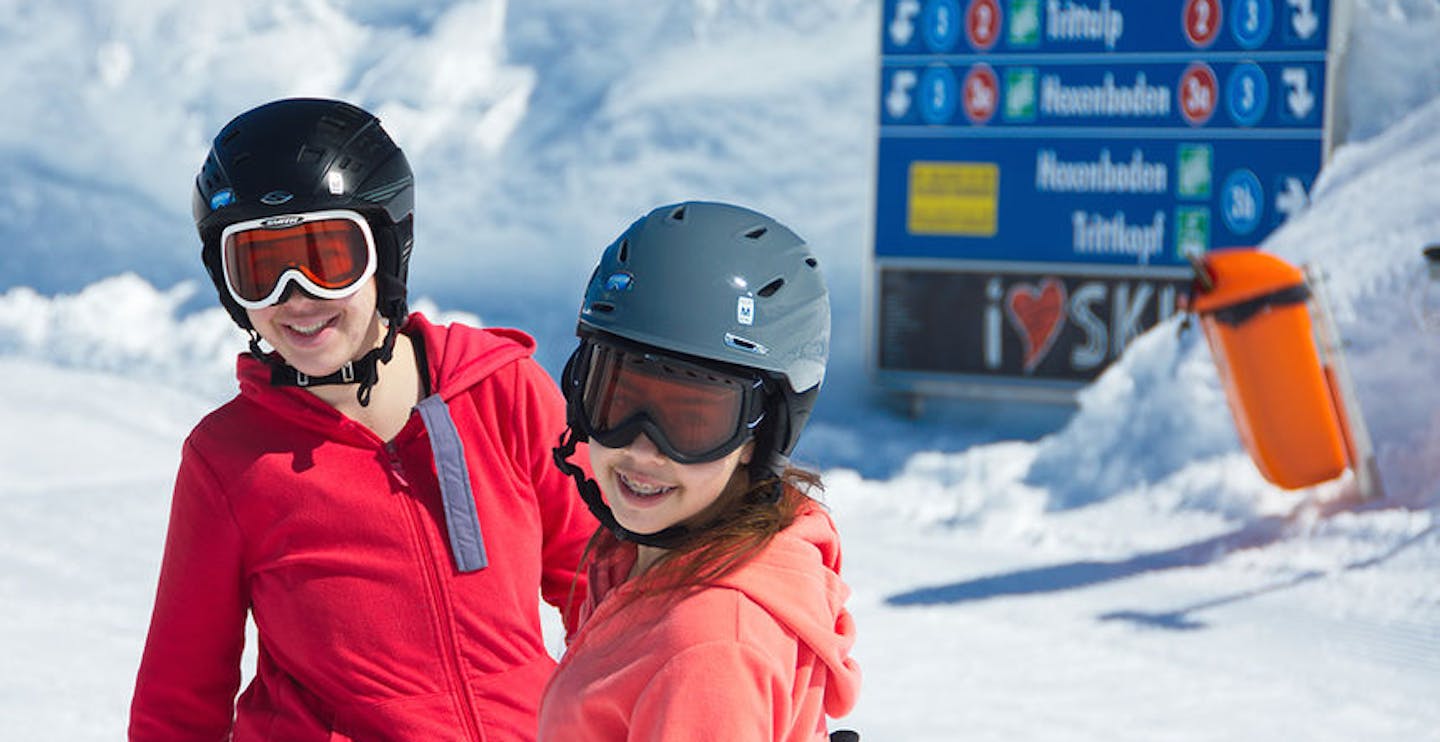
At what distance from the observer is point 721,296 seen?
1504 mm

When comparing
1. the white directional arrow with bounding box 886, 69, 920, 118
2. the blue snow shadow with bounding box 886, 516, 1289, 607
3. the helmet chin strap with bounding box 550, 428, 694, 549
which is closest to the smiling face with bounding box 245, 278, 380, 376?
the helmet chin strap with bounding box 550, 428, 694, 549

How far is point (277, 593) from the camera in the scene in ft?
6.23

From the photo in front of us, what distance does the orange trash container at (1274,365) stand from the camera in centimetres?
612

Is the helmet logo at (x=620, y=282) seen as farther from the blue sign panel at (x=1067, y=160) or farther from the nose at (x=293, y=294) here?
the blue sign panel at (x=1067, y=160)

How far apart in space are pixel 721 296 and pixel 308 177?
651 mm

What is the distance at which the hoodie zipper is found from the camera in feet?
6.32

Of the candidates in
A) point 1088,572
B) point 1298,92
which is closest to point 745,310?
point 1088,572

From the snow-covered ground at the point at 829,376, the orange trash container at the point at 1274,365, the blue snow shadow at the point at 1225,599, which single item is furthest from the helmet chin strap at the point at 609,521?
the orange trash container at the point at 1274,365

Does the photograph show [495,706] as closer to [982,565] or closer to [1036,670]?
[1036,670]

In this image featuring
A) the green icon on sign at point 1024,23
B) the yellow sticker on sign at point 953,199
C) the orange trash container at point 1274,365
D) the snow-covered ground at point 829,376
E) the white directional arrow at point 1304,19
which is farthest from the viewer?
the yellow sticker on sign at point 953,199

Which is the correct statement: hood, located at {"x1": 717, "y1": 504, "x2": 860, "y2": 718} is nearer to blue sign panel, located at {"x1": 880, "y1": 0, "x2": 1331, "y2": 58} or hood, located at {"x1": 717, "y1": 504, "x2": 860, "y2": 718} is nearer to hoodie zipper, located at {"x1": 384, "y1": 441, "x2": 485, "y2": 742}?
hoodie zipper, located at {"x1": 384, "y1": 441, "x2": 485, "y2": 742}

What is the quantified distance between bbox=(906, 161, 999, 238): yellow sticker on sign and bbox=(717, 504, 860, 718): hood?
7.76m

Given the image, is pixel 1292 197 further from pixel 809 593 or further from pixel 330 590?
pixel 809 593

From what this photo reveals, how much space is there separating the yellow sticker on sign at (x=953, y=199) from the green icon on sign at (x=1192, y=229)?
1.05 m
